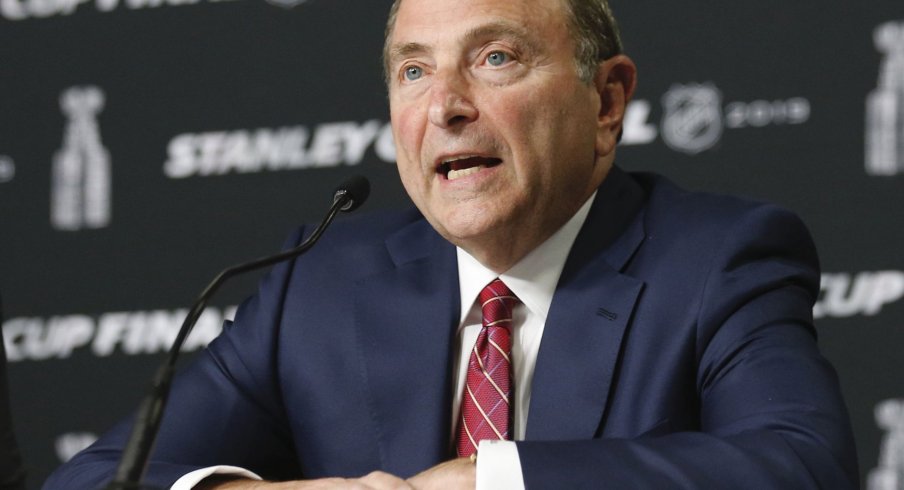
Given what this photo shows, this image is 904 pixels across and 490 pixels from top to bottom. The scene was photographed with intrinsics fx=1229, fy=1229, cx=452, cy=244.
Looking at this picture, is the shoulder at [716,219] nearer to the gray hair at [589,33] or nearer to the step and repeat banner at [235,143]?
the gray hair at [589,33]

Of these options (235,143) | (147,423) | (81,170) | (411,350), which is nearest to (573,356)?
(411,350)

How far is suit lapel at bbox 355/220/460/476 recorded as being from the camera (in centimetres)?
193

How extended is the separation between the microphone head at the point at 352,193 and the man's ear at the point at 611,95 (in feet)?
1.52

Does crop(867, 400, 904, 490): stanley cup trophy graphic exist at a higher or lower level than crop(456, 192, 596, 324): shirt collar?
lower

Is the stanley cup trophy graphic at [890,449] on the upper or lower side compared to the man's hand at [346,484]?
lower

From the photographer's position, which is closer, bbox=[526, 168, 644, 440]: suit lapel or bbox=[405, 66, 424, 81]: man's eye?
bbox=[526, 168, 644, 440]: suit lapel

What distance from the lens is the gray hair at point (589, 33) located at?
79.5 inches

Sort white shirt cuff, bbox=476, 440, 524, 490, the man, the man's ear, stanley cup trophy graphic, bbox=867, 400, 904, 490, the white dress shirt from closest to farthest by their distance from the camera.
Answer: white shirt cuff, bbox=476, 440, 524, 490, the man, the white dress shirt, the man's ear, stanley cup trophy graphic, bbox=867, 400, 904, 490

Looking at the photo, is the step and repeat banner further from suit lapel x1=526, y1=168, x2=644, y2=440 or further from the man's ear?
suit lapel x1=526, y1=168, x2=644, y2=440

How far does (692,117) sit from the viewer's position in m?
2.92

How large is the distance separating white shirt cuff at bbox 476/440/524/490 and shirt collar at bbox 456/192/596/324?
1.54ft

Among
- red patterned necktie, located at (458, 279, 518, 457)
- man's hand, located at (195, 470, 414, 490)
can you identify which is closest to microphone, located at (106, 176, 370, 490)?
man's hand, located at (195, 470, 414, 490)

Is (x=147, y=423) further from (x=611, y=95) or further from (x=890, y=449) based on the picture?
(x=890, y=449)

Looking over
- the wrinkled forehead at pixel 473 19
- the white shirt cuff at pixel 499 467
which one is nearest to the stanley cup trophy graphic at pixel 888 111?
the wrinkled forehead at pixel 473 19
